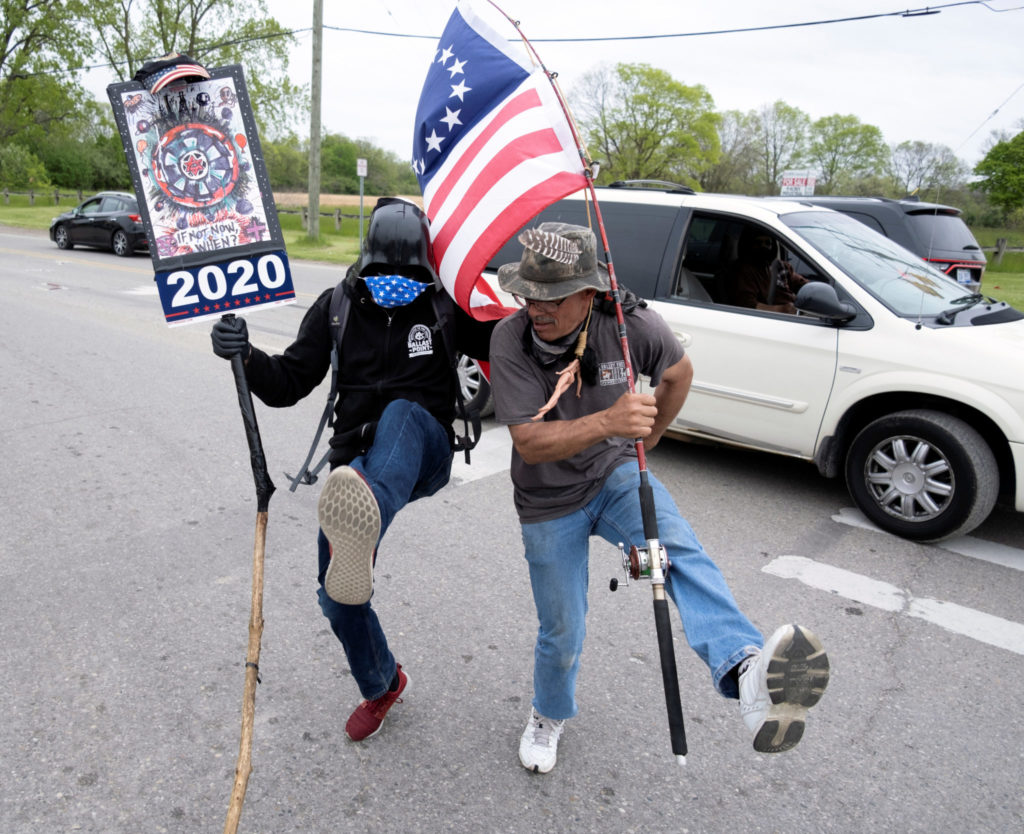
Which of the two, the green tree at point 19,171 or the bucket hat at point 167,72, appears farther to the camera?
the green tree at point 19,171

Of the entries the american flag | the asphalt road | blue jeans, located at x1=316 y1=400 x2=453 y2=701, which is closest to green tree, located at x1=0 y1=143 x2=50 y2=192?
the asphalt road

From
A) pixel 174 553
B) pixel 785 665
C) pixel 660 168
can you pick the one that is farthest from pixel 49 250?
pixel 660 168

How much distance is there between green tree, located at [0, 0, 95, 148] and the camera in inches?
1626

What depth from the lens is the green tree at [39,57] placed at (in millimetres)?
41312

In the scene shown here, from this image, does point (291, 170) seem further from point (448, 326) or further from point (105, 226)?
point (448, 326)

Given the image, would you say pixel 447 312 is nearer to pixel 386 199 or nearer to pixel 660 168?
pixel 386 199

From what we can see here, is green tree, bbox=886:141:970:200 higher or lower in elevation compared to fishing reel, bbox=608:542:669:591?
higher

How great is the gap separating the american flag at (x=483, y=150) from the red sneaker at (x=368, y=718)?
1440 millimetres

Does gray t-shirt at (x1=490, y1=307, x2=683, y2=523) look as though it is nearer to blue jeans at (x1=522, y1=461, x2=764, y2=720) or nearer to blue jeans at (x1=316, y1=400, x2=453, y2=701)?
blue jeans at (x1=522, y1=461, x2=764, y2=720)

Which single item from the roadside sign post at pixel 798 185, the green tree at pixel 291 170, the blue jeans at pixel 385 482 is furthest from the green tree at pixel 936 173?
the green tree at pixel 291 170

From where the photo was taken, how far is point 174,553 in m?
4.35

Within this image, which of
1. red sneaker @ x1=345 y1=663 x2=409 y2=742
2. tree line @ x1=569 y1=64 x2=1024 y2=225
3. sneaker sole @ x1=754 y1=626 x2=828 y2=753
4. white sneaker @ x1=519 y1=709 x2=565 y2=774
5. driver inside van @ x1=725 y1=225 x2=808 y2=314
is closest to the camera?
sneaker sole @ x1=754 y1=626 x2=828 y2=753

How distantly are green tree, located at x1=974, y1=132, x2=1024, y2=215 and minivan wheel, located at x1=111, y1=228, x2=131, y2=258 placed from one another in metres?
20.1

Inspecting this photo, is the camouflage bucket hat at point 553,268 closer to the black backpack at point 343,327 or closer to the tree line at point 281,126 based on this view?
the black backpack at point 343,327
